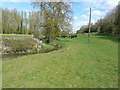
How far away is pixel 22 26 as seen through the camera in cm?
2805

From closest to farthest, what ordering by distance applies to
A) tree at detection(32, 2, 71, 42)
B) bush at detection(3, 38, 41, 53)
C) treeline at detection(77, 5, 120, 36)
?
bush at detection(3, 38, 41, 53) → tree at detection(32, 2, 71, 42) → treeline at detection(77, 5, 120, 36)

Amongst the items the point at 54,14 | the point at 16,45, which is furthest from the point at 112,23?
the point at 16,45

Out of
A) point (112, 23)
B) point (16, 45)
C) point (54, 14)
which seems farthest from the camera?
point (112, 23)

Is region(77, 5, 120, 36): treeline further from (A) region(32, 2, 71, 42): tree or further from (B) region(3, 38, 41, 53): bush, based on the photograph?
(B) region(3, 38, 41, 53): bush

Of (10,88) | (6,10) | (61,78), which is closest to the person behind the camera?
(10,88)

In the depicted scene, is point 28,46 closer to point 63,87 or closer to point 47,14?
point 47,14

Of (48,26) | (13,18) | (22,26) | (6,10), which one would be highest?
(6,10)

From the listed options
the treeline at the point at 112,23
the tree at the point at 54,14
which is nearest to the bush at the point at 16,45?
the tree at the point at 54,14

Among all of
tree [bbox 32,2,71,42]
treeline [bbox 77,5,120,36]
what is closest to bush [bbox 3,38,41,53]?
tree [bbox 32,2,71,42]

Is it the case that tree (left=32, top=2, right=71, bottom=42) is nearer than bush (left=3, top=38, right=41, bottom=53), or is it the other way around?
bush (left=3, top=38, right=41, bottom=53)

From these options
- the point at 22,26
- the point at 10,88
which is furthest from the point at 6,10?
the point at 10,88

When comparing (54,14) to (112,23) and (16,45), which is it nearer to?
(16,45)

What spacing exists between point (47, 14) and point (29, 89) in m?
15.4

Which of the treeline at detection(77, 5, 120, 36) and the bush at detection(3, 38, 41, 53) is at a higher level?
the treeline at detection(77, 5, 120, 36)
